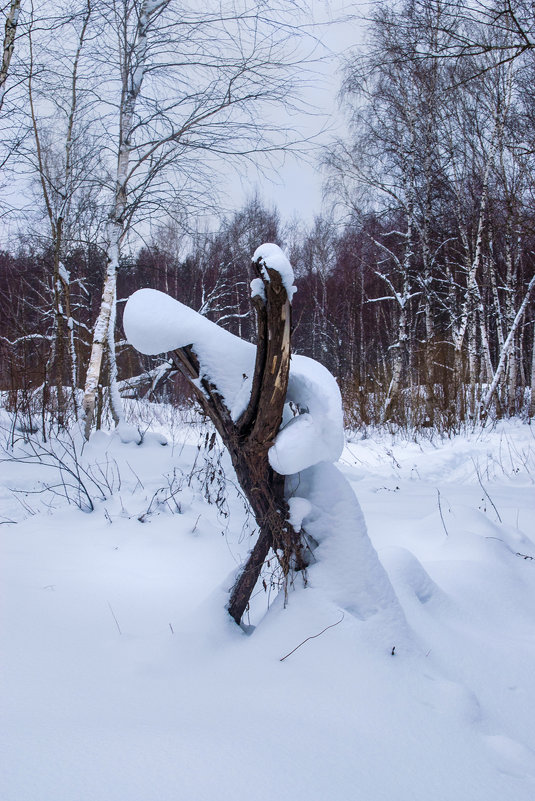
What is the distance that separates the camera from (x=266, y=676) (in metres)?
1.18

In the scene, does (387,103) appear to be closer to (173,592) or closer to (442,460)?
(442,460)

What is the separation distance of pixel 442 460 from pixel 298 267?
15835mm

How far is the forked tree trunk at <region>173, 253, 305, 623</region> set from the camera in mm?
1248

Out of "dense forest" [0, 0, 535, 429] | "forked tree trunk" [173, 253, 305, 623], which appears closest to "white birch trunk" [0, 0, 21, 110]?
"dense forest" [0, 0, 535, 429]

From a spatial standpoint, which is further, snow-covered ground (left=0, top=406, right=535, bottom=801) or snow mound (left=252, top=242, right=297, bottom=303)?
snow mound (left=252, top=242, right=297, bottom=303)

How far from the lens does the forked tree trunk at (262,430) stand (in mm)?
1248

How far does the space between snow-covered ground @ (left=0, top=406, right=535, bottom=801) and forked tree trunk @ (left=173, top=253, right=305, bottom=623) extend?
0.38 ft

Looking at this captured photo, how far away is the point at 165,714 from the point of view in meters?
1.06

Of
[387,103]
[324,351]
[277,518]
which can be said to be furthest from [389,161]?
[277,518]

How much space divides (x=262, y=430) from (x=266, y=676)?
70cm

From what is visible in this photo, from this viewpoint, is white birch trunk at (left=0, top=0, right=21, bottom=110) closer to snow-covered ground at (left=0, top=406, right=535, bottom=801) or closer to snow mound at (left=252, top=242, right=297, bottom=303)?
snow-covered ground at (left=0, top=406, right=535, bottom=801)

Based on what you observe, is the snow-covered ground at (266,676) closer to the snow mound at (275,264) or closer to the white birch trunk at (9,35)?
the snow mound at (275,264)

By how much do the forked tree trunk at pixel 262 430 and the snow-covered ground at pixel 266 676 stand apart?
0.12 metres

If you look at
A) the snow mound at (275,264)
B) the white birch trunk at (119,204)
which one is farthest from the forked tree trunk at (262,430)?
the white birch trunk at (119,204)
